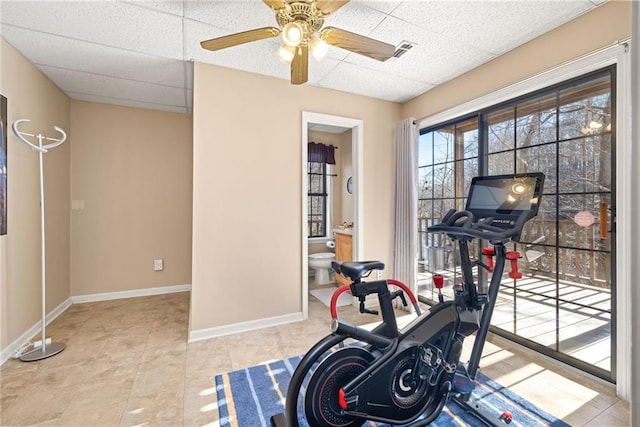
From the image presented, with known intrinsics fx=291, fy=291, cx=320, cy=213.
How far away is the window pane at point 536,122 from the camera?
7.48ft

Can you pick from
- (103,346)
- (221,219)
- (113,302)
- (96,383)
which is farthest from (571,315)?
(113,302)

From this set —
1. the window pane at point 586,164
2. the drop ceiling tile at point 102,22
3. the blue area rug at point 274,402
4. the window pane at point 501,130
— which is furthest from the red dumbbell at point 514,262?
the drop ceiling tile at point 102,22

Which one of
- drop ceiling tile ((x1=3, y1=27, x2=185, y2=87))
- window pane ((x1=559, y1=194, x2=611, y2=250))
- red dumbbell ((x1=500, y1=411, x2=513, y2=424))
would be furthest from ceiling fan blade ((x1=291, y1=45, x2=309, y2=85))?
red dumbbell ((x1=500, y1=411, x2=513, y2=424))

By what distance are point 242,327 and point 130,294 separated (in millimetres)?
1960

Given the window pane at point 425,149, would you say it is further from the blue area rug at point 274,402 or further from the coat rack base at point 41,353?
the coat rack base at point 41,353

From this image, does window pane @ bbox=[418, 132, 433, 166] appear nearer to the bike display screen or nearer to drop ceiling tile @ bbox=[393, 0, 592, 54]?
drop ceiling tile @ bbox=[393, 0, 592, 54]

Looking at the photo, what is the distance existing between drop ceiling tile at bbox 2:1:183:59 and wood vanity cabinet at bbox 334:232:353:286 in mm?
2876

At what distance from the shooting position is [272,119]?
2977mm

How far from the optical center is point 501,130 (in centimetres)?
264

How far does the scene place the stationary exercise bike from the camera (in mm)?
1514

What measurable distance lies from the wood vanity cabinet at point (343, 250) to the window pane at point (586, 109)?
252cm

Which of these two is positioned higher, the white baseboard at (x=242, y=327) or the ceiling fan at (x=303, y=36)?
the ceiling fan at (x=303, y=36)

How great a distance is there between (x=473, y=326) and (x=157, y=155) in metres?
4.08

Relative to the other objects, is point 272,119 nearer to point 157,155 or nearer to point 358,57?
point 358,57
